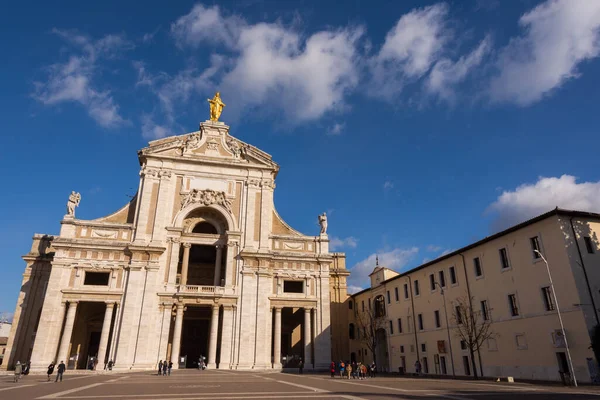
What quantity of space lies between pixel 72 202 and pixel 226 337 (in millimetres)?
21039

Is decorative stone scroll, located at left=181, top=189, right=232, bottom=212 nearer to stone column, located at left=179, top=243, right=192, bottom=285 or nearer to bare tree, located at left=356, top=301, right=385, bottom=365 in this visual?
stone column, located at left=179, top=243, right=192, bottom=285

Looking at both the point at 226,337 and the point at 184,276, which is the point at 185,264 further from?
the point at 226,337

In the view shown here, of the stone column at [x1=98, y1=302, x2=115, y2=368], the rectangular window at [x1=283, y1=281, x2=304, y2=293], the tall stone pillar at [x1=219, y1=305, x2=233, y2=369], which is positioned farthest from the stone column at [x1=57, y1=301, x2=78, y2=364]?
the rectangular window at [x1=283, y1=281, x2=304, y2=293]

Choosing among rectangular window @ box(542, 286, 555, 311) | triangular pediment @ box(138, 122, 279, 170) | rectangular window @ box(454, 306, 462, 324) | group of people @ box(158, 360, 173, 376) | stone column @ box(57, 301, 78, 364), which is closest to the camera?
rectangular window @ box(542, 286, 555, 311)

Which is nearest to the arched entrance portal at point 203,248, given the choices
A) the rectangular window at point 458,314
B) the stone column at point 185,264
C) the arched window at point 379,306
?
the stone column at point 185,264

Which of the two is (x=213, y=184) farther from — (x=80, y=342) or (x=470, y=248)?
(x=470, y=248)

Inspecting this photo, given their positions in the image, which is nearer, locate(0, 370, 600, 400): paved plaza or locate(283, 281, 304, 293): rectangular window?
A: locate(0, 370, 600, 400): paved plaza

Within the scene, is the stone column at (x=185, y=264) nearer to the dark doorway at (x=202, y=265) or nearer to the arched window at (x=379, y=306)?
the dark doorway at (x=202, y=265)

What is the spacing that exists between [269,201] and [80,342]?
25273 millimetres

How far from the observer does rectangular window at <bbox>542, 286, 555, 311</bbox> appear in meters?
25.0

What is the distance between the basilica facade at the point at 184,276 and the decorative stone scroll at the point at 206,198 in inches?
4.4

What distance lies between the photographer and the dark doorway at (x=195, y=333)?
44.8m

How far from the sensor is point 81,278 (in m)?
39.5

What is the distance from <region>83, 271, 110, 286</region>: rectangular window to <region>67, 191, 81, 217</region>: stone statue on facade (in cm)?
648
